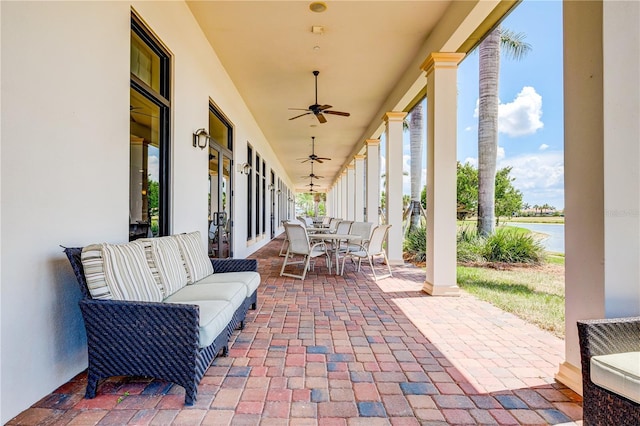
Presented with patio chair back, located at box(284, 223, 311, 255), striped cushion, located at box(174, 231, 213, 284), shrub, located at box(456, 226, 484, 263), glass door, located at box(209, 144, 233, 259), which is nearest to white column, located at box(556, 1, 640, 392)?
striped cushion, located at box(174, 231, 213, 284)

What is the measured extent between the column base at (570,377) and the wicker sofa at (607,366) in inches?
18.9

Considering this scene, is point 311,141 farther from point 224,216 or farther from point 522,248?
point 522,248

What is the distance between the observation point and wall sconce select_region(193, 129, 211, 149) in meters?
4.01

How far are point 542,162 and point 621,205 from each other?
28.5ft

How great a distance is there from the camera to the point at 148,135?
320 centimetres

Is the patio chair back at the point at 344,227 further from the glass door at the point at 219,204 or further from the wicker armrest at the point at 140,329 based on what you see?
the wicker armrest at the point at 140,329

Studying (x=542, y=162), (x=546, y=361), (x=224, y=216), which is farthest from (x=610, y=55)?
(x=542, y=162)

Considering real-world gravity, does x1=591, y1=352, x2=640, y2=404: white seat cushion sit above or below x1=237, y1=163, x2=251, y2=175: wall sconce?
below

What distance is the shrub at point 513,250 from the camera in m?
6.01

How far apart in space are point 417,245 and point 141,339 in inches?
236

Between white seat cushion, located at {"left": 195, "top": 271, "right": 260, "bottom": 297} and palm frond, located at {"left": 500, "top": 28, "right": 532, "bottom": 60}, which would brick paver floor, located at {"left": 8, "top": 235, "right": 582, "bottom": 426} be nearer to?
white seat cushion, located at {"left": 195, "top": 271, "right": 260, "bottom": 297}

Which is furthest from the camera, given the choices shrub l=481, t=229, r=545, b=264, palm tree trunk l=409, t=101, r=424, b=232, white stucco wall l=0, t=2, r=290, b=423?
palm tree trunk l=409, t=101, r=424, b=232

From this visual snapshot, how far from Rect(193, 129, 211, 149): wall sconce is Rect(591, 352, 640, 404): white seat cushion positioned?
3.98 m

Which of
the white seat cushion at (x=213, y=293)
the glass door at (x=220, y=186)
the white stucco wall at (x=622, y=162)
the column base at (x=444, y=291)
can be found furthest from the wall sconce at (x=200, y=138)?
the white stucco wall at (x=622, y=162)
